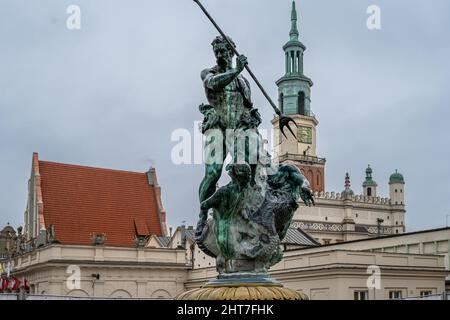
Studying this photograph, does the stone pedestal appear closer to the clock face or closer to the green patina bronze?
the green patina bronze

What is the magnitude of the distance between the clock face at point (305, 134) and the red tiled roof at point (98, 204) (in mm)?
31857

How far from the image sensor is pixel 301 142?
258 feet

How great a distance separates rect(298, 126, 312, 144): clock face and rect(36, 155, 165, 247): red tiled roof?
31857mm

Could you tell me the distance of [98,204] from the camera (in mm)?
46844

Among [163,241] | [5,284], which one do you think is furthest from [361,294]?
[163,241]

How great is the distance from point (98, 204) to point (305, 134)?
37.3 metres

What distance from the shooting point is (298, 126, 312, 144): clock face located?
7875 cm

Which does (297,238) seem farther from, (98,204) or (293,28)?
(293,28)

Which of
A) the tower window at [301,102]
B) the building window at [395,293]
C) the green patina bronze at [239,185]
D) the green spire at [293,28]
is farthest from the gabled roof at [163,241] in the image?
the green spire at [293,28]

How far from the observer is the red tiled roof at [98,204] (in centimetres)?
4497

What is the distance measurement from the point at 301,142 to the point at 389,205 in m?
11.7

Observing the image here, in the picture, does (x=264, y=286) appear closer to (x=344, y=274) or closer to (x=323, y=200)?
(x=344, y=274)

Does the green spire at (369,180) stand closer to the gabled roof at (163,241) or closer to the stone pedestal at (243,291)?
the gabled roof at (163,241)
